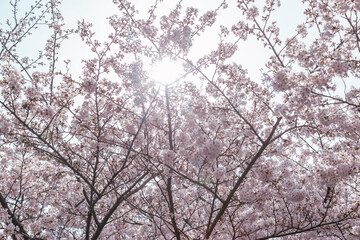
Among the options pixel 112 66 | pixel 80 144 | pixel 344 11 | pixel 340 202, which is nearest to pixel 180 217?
pixel 80 144

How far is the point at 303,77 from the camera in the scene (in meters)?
4.68

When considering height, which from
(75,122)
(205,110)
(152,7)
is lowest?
(205,110)

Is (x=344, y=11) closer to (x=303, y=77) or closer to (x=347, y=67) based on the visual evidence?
(x=347, y=67)

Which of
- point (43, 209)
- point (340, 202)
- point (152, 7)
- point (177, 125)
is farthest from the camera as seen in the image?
point (43, 209)

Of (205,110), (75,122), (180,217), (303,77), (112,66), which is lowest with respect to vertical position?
(180,217)

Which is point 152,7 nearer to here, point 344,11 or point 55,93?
point 55,93

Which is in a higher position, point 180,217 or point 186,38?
point 186,38

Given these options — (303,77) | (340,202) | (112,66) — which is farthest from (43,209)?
(340,202)

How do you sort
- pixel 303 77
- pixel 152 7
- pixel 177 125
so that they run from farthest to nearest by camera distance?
pixel 177 125 → pixel 152 7 → pixel 303 77

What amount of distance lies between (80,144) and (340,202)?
803cm

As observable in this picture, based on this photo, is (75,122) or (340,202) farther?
(340,202)

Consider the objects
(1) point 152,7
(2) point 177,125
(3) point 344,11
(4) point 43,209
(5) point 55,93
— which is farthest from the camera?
(4) point 43,209

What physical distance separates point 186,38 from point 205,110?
1883mm

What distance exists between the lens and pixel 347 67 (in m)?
4.70
